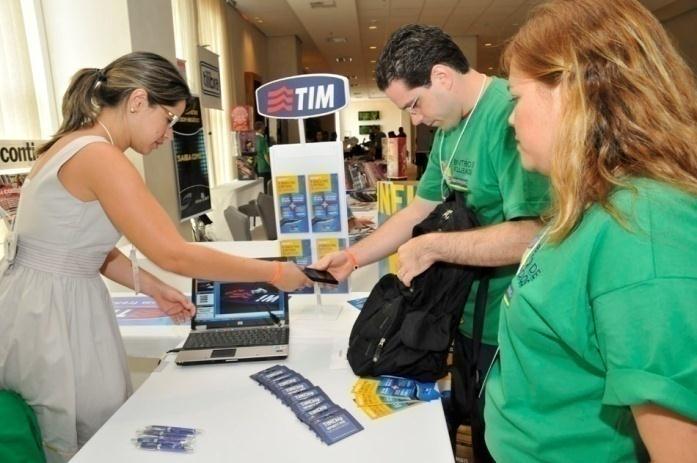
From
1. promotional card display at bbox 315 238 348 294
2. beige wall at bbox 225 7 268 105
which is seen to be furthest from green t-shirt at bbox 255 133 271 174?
promotional card display at bbox 315 238 348 294

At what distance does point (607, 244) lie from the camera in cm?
57

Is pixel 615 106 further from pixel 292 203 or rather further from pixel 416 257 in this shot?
pixel 292 203

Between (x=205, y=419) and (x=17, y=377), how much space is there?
52 cm

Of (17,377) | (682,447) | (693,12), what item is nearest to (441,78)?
(682,447)

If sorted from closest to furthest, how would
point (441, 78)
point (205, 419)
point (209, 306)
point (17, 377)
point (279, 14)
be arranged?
point (205, 419) < point (17, 377) < point (441, 78) < point (209, 306) < point (279, 14)

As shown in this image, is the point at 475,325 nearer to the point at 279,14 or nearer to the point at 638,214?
the point at 638,214

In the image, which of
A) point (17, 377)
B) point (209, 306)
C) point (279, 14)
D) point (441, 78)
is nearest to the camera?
point (17, 377)

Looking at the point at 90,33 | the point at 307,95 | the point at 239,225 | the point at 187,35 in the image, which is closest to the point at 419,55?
the point at 307,95

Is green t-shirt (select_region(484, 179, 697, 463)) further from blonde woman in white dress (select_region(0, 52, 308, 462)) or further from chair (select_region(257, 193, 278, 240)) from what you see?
chair (select_region(257, 193, 278, 240))

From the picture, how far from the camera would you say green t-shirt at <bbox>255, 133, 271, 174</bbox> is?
6859mm

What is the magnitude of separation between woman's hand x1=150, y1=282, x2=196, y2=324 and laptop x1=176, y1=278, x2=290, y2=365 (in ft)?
0.10

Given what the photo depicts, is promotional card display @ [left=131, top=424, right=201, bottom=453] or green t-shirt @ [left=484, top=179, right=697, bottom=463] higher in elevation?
green t-shirt @ [left=484, top=179, right=697, bottom=463]

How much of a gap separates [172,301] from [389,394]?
763 mm

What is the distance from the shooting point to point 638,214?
1.82 feet
